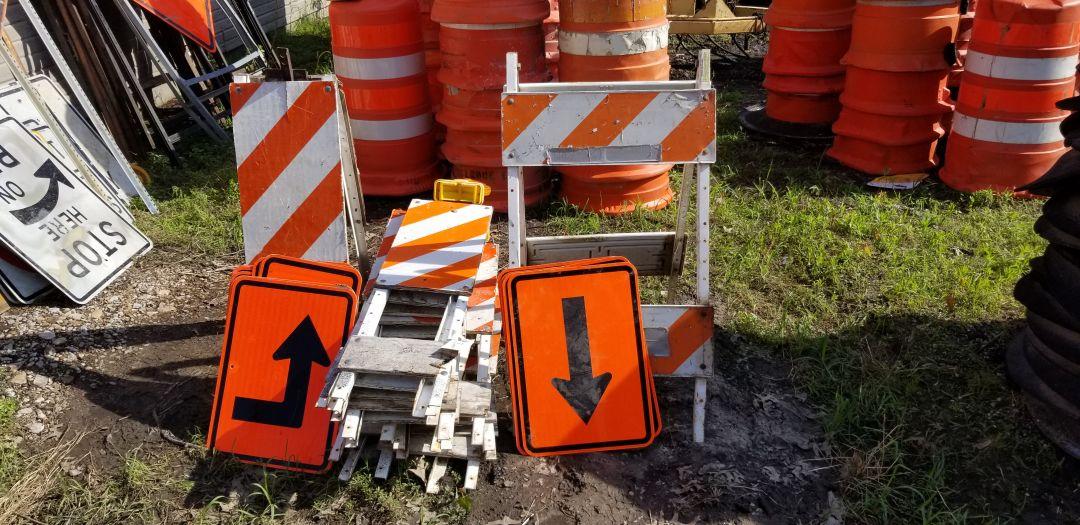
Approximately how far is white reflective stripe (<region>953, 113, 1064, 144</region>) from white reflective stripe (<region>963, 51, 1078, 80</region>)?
32 centimetres

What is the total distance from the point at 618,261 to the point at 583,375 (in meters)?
0.51

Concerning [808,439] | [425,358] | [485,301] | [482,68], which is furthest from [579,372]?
[482,68]

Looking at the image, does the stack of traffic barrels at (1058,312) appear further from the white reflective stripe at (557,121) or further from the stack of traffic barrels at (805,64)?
the stack of traffic barrels at (805,64)

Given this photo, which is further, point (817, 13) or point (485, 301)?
point (817, 13)

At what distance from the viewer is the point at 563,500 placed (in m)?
3.02

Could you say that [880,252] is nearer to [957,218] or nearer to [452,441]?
[957,218]

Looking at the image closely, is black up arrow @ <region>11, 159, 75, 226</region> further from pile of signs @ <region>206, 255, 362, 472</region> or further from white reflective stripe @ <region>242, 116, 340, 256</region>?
pile of signs @ <region>206, 255, 362, 472</region>

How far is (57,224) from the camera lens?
14.9 feet

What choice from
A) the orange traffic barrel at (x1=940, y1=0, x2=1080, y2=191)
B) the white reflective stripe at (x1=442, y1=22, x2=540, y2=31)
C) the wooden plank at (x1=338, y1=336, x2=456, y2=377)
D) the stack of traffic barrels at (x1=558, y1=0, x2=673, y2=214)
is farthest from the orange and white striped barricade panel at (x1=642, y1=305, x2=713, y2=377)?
the orange traffic barrel at (x1=940, y1=0, x2=1080, y2=191)

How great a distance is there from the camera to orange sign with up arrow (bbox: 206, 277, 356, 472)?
10.3 ft

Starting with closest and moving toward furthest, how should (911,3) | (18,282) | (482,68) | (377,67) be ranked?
(18,282) < (482,68) < (377,67) < (911,3)

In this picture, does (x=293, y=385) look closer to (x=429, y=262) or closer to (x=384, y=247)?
(x=429, y=262)

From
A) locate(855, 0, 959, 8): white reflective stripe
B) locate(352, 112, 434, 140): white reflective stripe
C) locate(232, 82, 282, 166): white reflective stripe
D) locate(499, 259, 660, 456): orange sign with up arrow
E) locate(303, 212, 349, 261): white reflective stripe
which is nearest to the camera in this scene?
locate(499, 259, 660, 456): orange sign with up arrow

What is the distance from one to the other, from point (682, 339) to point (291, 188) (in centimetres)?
198
